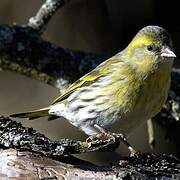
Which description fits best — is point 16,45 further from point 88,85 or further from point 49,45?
point 88,85

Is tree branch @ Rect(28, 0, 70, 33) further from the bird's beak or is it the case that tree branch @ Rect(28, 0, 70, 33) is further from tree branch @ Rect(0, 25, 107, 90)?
the bird's beak

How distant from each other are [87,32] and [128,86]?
2782 millimetres

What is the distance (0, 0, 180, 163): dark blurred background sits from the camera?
695 cm

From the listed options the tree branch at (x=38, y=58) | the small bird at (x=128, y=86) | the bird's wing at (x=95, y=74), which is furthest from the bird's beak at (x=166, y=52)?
the tree branch at (x=38, y=58)

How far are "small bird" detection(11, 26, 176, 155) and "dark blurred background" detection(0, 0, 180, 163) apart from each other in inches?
80.5

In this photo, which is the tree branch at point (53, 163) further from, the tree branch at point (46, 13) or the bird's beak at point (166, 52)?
the tree branch at point (46, 13)

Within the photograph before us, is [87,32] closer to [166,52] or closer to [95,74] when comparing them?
[95,74]

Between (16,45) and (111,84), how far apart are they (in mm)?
713

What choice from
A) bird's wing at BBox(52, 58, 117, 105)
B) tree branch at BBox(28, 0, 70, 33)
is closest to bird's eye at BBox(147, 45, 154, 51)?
bird's wing at BBox(52, 58, 117, 105)

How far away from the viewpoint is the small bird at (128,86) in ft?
14.6

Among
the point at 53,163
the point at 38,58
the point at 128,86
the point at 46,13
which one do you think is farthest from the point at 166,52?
the point at 53,163

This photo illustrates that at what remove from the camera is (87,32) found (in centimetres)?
721

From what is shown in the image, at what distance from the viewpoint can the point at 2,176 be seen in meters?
3.04

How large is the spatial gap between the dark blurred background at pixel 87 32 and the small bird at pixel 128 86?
205cm
